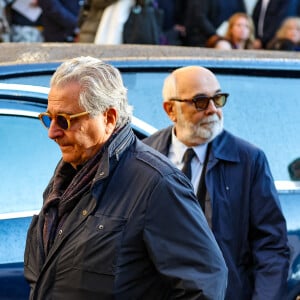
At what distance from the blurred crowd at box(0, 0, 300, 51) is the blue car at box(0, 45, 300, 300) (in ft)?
11.6

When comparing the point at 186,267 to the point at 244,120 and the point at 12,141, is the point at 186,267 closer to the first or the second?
the point at 12,141

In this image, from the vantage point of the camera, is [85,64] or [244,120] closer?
[85,64]

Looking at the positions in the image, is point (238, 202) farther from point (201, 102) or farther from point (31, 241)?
point (31, 241)

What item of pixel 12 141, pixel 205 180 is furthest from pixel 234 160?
pixel 12 141

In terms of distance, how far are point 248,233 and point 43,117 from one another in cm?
116

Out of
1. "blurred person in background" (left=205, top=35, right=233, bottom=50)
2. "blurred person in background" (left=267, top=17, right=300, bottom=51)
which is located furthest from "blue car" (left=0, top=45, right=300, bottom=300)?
"blurred person in background" (left=267, top=17, right=300, bottom=51)

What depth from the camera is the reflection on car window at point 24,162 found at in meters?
4.02

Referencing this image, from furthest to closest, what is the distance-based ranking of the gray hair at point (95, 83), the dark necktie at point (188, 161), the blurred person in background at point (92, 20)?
the blurred person in background at point (92, 20) → the dark necktie at point (188, 161) → the gray hair at point (95, 83)

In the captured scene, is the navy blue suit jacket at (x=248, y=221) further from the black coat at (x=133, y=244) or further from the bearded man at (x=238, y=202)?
the black coat at (x=133, y=244)

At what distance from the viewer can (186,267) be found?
2.99 meters

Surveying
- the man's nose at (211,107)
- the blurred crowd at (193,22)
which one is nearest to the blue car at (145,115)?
the man's nose at (211,107)

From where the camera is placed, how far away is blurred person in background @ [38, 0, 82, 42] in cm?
884

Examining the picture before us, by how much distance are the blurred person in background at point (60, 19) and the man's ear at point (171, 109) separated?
4.72 m

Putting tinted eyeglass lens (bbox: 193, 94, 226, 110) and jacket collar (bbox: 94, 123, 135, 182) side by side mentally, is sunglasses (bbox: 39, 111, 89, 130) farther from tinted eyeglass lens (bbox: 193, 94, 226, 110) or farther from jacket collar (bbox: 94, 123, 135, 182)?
tinted eyeglass lens (bbox: 193, 94, 226, 110)
